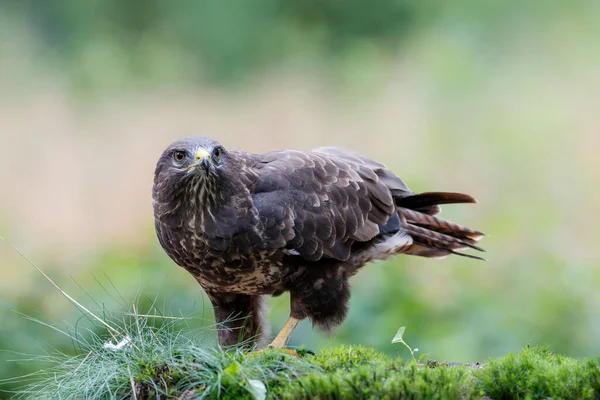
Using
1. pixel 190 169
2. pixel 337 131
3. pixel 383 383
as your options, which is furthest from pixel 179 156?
pixel 337 131

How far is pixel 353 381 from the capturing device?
3.35 m

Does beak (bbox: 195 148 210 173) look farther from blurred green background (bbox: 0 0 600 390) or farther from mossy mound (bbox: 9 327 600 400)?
blurred green background (bbox: 0 0 600 390)

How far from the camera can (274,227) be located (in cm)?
439

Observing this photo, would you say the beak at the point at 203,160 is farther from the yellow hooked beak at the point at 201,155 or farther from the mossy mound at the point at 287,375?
the mossy mound at the point at 287,375

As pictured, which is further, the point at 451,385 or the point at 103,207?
the point at 103,207

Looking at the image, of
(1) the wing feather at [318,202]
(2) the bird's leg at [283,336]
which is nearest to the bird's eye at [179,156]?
(1) the wing feather at [318,202]

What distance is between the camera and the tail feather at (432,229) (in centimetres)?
531

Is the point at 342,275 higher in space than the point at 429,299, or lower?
higher

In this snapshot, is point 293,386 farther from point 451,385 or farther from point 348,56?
point 348,56

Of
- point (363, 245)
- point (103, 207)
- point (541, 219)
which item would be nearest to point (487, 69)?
point (541, 219)

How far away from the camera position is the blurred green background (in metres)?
6.72

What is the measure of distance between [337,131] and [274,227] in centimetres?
455

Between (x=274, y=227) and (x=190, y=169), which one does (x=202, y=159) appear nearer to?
(x=190, y=169)

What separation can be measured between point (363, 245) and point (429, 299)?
215cm
